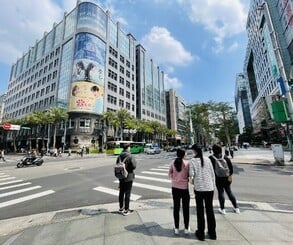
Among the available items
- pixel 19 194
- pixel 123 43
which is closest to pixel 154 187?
pixel 19 194

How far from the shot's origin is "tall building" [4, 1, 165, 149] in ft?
154

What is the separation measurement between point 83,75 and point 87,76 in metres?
1.00

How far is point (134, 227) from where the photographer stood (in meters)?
4.24

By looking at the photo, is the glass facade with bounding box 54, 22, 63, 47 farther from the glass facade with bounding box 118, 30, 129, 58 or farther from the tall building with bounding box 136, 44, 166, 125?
the tall building with bounding box 136, 44, 166, 125

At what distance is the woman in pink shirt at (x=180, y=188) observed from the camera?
383 centimetres

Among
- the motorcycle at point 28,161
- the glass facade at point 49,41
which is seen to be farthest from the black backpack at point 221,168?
the glass facade at point 49,41

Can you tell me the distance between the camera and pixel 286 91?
46.9 feet

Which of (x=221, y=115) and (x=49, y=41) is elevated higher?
(x=49, y=41)

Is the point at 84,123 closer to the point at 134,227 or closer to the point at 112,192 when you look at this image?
the point at 112,192

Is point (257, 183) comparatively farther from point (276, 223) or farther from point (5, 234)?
point (5, 234)

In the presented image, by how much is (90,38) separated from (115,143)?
30.6 metres

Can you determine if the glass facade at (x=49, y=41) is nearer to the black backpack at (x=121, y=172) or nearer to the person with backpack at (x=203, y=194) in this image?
the black backpack at (x=121, y=172)

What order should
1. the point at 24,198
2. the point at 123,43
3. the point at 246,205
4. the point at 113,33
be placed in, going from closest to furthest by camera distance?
the point at 246,205 → the point at 24,198 → the point at 113,33 → the point at 123,43

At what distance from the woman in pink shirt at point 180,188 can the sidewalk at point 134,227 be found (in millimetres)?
314
